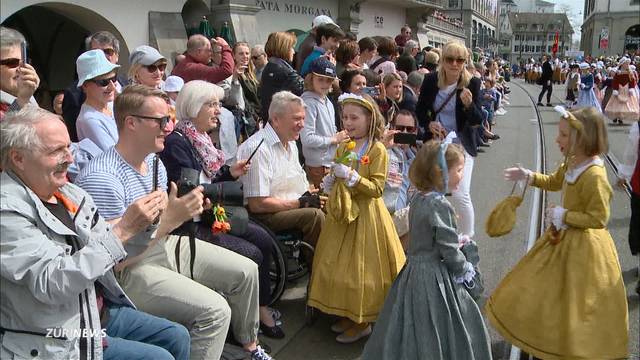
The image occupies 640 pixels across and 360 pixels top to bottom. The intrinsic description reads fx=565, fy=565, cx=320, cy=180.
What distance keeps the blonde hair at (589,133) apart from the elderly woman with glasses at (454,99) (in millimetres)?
1799

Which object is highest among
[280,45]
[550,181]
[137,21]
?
[137,21]

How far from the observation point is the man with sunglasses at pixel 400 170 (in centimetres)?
488

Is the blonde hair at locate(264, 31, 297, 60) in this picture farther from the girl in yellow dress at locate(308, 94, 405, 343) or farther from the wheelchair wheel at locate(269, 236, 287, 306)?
the wheelchair wheel at locate(269, 236, 287, 306)

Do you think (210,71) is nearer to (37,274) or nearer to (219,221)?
(219,221)

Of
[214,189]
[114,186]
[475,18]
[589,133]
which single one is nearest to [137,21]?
[214,189]

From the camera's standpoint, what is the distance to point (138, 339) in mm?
2863

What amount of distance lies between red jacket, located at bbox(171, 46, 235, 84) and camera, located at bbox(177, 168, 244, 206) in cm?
261

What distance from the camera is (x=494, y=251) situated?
5961 mm

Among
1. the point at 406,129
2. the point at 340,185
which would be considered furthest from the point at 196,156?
the point at 406,129

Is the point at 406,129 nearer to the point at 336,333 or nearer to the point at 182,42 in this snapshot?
the point at 336,333

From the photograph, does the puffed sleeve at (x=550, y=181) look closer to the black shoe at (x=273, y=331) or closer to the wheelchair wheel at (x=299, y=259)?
the wheelchair wheel at (x=299, y=259)

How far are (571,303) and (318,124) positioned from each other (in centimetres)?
290

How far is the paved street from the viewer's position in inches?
157

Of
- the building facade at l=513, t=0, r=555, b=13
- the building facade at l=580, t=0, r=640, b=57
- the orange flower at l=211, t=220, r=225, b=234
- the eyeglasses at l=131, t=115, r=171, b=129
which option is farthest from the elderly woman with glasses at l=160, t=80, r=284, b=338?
the building facade at l=513, t=0, r=555, b=13
